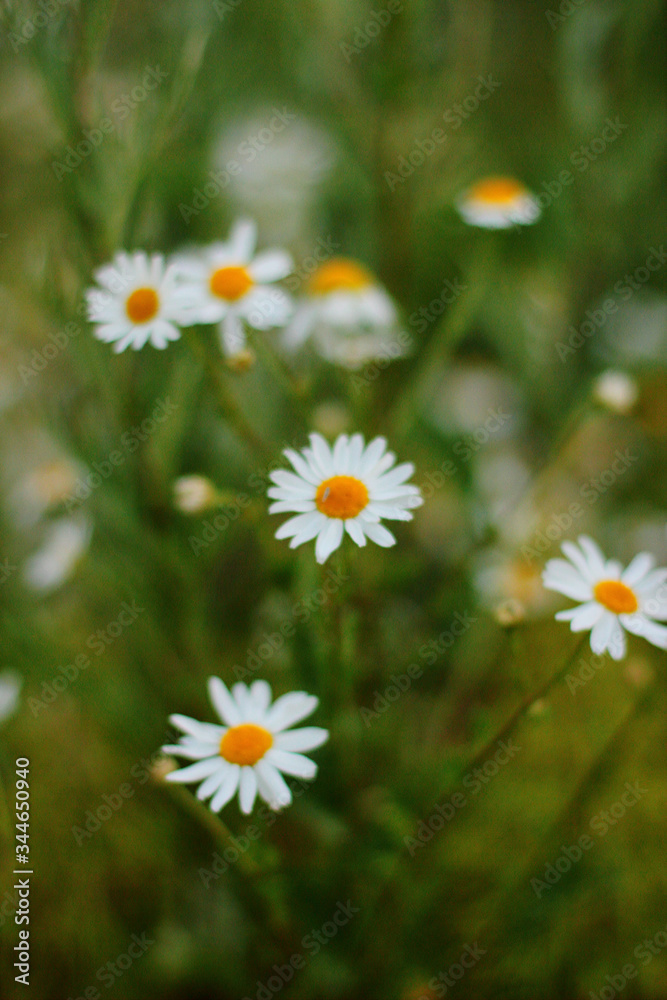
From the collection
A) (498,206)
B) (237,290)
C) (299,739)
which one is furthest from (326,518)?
(498,206)

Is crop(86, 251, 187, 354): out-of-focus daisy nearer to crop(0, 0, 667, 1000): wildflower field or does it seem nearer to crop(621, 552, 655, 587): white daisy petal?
crop(0, 0, 667, 1000): wildflower field

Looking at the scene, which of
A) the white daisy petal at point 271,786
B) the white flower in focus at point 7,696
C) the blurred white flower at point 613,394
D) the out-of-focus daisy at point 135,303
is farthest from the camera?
the blurred white flower at point 613,394

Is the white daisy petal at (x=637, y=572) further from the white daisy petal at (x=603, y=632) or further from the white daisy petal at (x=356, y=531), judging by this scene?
the white daisy petal at (x=356, y=531)

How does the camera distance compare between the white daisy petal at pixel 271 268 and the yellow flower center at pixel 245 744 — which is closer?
the yellow flower center at pixel 245 744

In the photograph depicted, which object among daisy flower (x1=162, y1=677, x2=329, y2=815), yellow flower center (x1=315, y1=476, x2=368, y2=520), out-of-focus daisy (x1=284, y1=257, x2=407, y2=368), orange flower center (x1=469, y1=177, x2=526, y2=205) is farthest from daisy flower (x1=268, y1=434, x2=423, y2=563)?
orange flower center (x1=469, y1=177, x2=526, y2=205)

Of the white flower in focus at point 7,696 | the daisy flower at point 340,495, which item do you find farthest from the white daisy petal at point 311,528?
the white flower in focus at point 7,696

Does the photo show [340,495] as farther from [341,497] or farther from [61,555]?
[61,555]

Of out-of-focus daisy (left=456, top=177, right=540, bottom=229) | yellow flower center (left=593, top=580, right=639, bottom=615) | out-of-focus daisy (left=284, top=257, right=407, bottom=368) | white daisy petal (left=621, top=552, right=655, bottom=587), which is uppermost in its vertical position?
out-of-focus daisy (left=456, top=177, right=540, bottom=229)
